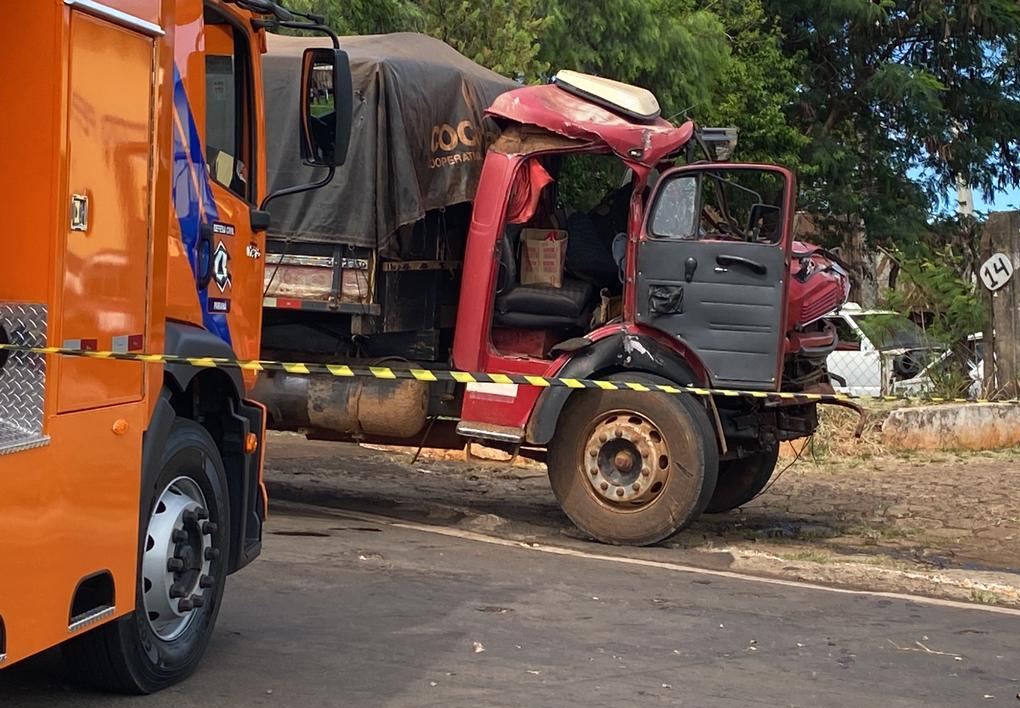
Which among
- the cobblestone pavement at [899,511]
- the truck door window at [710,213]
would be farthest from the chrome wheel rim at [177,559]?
the cobblestone pavement at [899,511]

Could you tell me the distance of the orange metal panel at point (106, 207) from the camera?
4465mm

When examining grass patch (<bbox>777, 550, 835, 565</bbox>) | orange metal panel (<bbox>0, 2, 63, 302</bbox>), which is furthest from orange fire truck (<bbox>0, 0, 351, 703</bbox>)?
grass patch (<bbox>777, 550, 835, 565</bbox>)

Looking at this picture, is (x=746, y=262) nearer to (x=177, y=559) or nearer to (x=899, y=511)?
(x=899, y=511)

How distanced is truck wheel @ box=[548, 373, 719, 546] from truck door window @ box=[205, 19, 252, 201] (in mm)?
3699

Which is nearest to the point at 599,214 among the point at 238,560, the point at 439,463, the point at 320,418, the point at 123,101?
the point at 320,418

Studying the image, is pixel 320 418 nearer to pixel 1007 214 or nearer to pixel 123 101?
pixel 123 101

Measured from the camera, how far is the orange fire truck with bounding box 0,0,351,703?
4355 millimetres

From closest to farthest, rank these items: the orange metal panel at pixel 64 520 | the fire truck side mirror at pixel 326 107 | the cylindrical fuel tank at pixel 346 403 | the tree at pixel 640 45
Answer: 1. the orange metal panel at pixel 64 520
2. the fire truck side mirror at pixel 326 107
3. the cylindrical fuel tank at pixel 346 403
4. the tree at pixel 640 45

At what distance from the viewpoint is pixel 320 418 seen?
999 cm

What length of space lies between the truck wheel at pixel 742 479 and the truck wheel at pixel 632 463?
1253 millimetres

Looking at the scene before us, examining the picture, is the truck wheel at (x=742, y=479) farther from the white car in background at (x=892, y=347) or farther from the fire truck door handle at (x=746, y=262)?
the white car in background at (x=892, y=347)

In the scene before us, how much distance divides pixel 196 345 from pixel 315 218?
4.34m

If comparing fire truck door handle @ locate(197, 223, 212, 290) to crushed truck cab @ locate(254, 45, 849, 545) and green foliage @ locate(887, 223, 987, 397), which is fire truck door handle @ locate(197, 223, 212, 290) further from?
green foliage @ locate(887, 223, 987, 397)

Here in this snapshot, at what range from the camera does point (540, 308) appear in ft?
32.3
